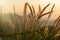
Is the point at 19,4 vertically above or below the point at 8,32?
above

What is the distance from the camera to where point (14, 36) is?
1083 mm

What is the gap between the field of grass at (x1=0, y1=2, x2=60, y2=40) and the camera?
1.09 m

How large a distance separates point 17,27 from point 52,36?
263mm

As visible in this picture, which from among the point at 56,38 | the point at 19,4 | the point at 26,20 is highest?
the point at 19,4

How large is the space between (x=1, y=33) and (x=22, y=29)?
15cm

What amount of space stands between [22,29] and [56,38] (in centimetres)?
26

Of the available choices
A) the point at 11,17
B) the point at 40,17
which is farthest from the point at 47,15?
the point at 11,17

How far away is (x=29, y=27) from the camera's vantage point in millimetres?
1093

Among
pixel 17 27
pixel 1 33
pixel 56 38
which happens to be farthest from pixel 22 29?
pixel 56 38

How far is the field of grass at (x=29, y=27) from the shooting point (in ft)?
3.57

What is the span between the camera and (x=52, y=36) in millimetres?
1097

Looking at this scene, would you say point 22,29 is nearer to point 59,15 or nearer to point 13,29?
point 13,29

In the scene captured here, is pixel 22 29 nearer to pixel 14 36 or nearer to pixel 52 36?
pixel 14 36

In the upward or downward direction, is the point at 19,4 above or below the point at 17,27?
above
